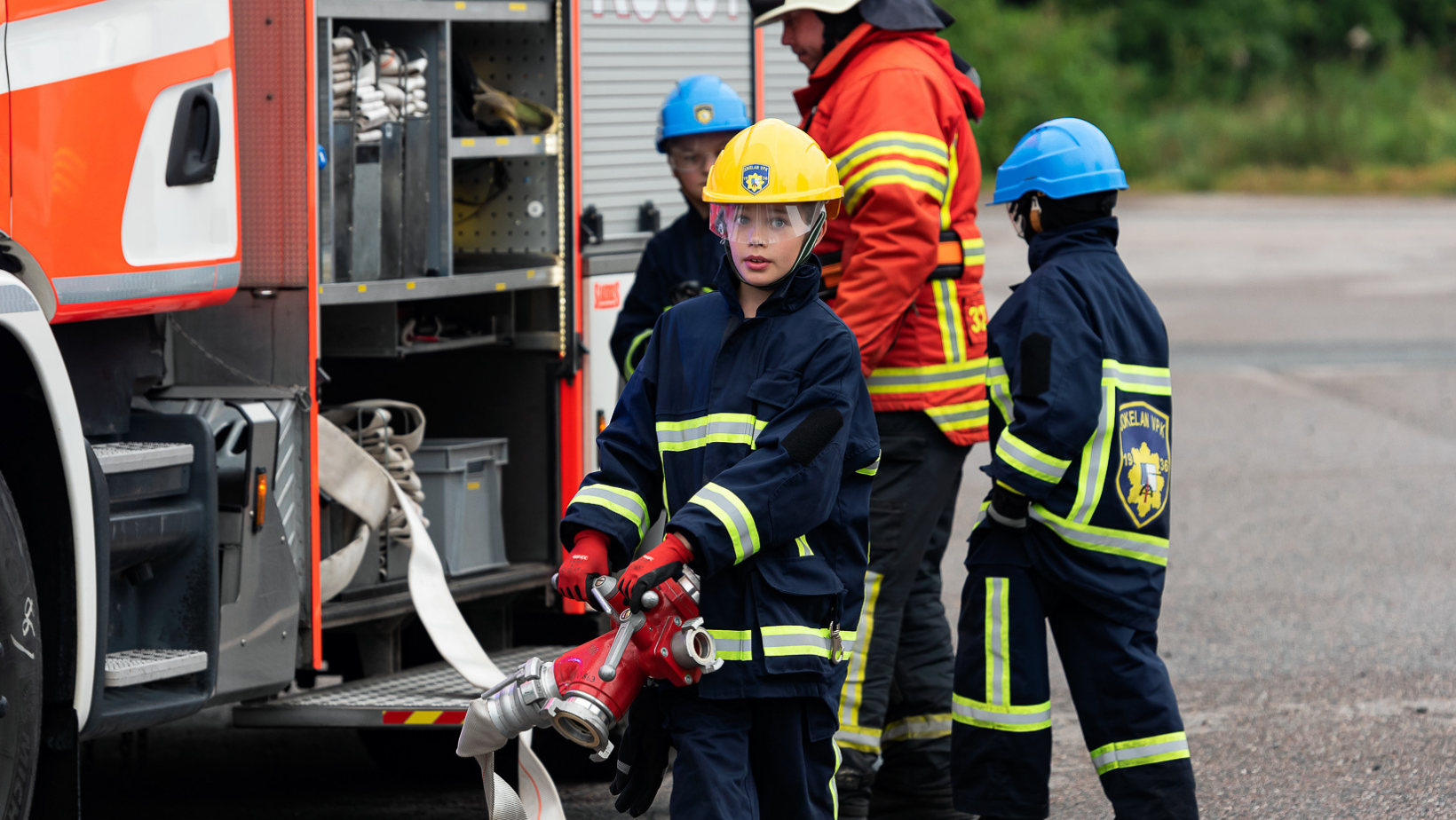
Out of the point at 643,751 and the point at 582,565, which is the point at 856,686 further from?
the point at 582,565

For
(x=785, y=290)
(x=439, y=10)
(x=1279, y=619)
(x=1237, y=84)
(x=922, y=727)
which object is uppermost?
(x=1237, y=84)

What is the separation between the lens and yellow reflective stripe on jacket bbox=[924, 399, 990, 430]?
4.93 meters

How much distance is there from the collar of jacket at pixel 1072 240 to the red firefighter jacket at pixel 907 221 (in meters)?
0.36

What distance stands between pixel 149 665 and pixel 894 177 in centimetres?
212

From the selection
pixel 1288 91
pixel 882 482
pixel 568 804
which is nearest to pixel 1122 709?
pixel 882 482

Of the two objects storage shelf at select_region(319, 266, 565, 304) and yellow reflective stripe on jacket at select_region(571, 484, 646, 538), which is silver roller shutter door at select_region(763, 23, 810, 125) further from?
yellow reflective stripe on jacket at select_region(571, 484, 646, 538)

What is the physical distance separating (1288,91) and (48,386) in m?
36.9

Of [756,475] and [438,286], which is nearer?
[756,475]

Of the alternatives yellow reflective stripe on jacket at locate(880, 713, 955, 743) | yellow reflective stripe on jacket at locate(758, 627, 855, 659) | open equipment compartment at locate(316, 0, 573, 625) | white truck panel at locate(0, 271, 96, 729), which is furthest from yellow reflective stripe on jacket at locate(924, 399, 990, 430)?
white truck panel at locate(0, 271, 96, 729)

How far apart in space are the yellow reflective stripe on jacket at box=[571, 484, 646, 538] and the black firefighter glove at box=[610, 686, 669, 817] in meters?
0.33

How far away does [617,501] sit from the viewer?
3623 millimetres

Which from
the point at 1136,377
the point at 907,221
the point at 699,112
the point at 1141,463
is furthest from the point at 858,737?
the point at 699,112

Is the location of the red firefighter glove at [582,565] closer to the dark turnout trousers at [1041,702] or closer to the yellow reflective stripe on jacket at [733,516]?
the yellow reflective stripe on jacket at [733,516]

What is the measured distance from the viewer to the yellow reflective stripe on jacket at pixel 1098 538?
4.33 meters
